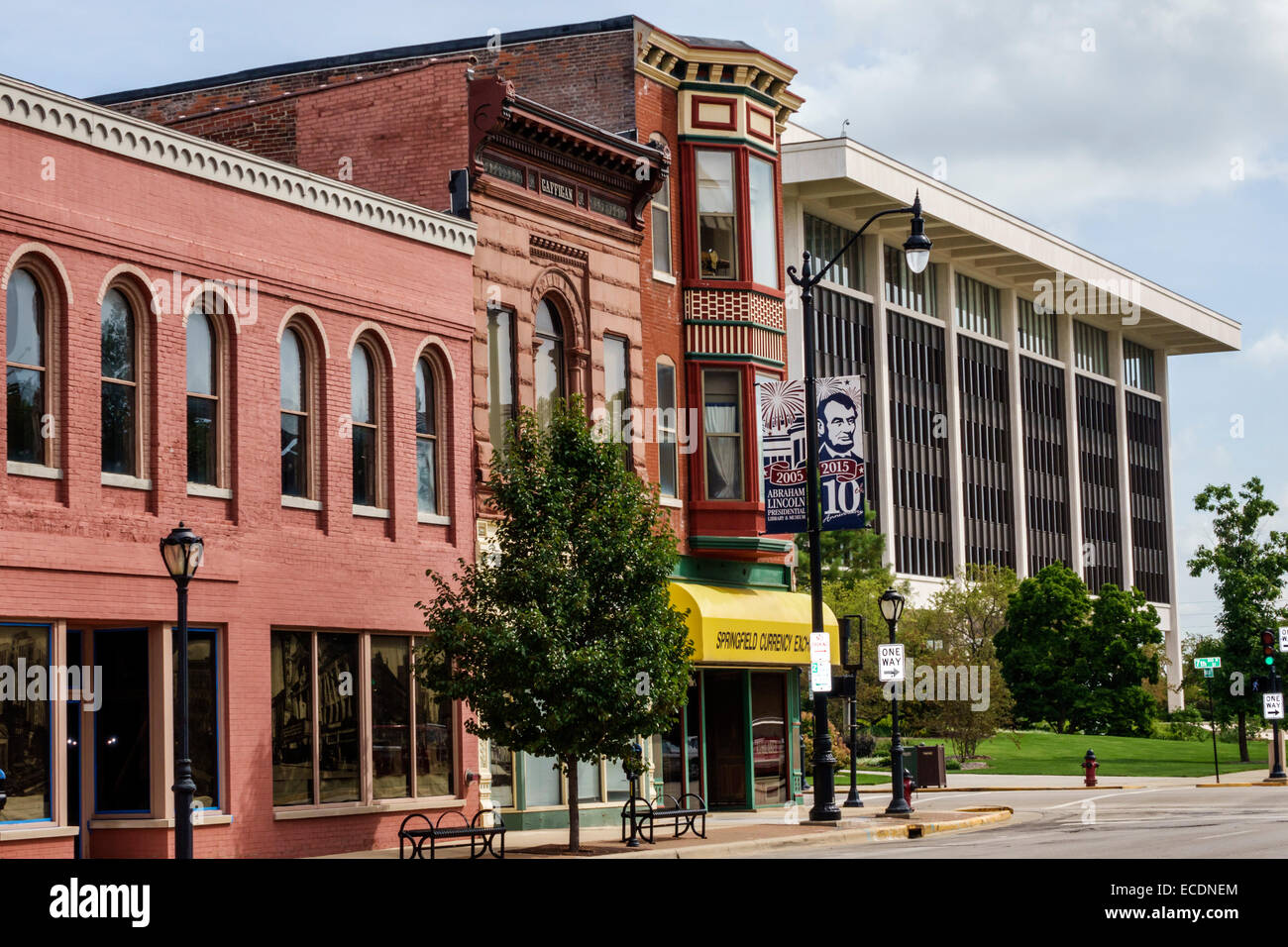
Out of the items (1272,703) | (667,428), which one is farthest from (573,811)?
(1272,703)

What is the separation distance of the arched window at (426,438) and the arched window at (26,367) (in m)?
7.23

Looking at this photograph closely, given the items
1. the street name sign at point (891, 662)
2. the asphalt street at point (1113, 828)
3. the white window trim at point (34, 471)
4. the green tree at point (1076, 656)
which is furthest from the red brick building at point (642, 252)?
the green tree at point (1076, 656)

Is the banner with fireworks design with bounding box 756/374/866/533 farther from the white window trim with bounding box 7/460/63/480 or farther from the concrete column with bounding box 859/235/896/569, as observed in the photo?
the concrete column with bounding box 859/235/896/569

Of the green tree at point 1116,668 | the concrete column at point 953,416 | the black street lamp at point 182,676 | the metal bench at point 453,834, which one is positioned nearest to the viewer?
the black street lamp at point 182,676

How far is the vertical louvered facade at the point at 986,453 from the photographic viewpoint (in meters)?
92.6

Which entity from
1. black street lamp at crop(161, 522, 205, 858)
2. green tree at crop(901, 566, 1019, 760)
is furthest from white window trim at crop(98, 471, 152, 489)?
green tree at crop(901, 566, 1019, 760)

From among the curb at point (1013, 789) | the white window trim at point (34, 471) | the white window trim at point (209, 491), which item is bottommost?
the curb at point (1013, 789)

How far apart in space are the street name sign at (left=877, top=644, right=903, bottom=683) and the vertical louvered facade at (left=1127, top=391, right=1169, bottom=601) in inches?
3291

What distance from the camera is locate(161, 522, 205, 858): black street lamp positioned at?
18.1 m

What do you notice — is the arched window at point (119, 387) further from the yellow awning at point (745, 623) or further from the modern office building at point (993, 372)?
the modern office building at point (993, 372)

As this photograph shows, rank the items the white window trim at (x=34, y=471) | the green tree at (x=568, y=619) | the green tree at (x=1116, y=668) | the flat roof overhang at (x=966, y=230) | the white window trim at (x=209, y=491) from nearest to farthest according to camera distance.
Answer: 1. the white window trim at (x=34, y=471)
2. the white window trim at (x=209, y=491)
3. the green tree at (x=568, y=619)
4. the green tree at (x=1116, y=668)
5. the flat roof overhang at (x=966, y=230)

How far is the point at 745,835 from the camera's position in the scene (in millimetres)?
26109

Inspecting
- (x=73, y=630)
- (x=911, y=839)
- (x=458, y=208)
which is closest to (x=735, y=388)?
(x=458, y=208)

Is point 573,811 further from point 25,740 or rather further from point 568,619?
point 25,740
